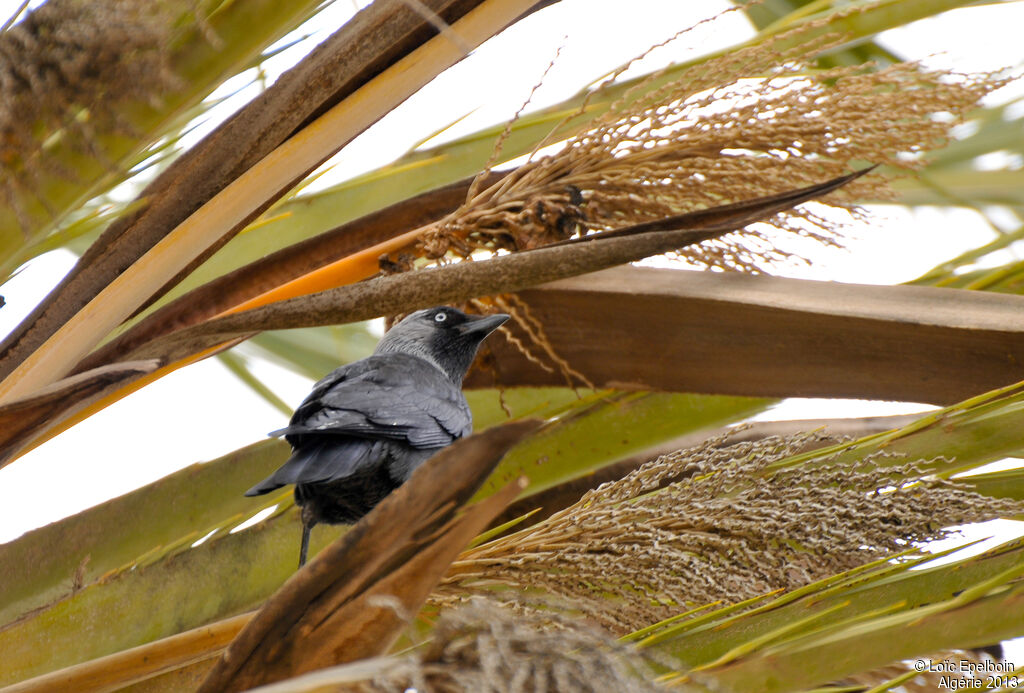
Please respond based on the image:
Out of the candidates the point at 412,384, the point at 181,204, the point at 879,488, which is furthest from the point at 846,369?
the point at 181,204

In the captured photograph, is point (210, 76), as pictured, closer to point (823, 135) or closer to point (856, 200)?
point (823, 135)

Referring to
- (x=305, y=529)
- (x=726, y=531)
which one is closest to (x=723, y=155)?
(x=726, y=531)

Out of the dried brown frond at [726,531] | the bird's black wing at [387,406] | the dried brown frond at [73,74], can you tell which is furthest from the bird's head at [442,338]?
the dried brown frond at [73,74]

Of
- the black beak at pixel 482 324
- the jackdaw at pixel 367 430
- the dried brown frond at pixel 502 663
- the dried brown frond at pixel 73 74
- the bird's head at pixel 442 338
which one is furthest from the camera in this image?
the bird's head at pixel 442 338

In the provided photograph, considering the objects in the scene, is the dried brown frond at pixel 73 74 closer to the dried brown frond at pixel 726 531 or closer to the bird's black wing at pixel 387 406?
the bird's black wing at pixel 387 406

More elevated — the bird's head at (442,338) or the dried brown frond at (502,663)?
the dried brown frond at (502,663)

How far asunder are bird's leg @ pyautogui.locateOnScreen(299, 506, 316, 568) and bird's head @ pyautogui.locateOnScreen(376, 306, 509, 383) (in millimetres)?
562

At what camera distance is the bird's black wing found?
6.18 ft

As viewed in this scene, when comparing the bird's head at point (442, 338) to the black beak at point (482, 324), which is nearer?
the black beak at point (482, 324)

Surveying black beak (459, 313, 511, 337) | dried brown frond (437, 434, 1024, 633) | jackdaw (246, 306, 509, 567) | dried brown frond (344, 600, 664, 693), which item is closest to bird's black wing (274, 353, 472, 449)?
jackdaw (246, 306, 509, 567)

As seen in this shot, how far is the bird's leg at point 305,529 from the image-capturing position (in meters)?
1.92

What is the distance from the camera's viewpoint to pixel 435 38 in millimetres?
1523

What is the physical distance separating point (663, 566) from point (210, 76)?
1.00 m

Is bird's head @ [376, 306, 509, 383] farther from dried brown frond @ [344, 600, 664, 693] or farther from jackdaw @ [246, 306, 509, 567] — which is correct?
dried brown frond @ [344, 600, 664, 693]
